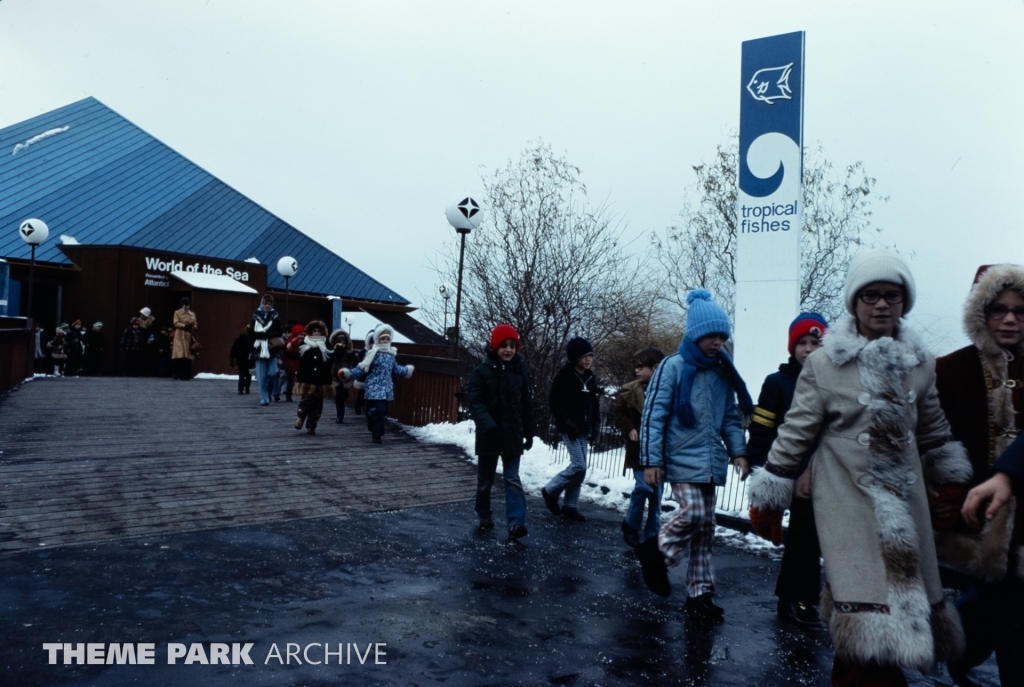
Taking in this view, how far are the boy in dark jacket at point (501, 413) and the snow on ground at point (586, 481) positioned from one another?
1.90 metres

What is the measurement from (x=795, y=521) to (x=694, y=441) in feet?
2.56

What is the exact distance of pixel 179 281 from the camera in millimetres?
29609

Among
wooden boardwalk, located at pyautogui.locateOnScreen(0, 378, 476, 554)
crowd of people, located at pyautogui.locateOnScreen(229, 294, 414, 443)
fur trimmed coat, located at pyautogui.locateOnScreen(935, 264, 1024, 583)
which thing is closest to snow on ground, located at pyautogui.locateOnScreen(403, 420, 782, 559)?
wooden boardwalk, located at pyautogui.locateOnScreen(0, 378, 476, 554)

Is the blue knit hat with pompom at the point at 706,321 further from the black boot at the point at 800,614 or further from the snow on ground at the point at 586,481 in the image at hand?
the snow on ground at the point at 586,481

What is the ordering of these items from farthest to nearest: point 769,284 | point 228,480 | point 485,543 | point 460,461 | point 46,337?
point 46,337, point 769,284, point 460,461, point 228,480, point 485,543

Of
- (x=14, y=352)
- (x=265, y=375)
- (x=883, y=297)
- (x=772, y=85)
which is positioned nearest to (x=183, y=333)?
(x=14, y=352)

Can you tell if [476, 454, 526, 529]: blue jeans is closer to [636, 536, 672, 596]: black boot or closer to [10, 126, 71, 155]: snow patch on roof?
[636, 536, 672, 596]: black boot

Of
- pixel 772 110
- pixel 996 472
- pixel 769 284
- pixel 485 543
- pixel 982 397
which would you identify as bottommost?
pixel 485 543

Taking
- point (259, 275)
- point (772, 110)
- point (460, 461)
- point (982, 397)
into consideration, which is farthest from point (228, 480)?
point (259, 275)

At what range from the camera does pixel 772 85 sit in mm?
12688

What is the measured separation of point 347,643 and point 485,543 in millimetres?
2946

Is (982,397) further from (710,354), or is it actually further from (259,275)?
(259,275)

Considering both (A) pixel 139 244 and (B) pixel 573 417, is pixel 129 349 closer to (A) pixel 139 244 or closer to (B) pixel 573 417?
(A) pixel 139 244

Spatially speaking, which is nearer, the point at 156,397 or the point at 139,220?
the point at 156,397
